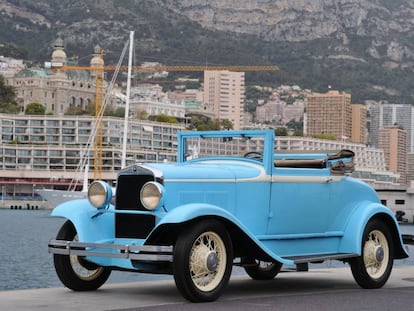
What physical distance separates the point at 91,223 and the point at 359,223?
3522 millimetres

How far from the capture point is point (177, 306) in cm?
1096

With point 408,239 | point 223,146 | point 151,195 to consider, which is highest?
point 223,146

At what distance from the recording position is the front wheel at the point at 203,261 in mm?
11203

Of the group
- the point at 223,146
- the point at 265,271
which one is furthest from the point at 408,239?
the point at 223,146

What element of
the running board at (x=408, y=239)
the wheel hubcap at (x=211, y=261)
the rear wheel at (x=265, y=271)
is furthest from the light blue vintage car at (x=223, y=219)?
the running board at (x=408, y=239)

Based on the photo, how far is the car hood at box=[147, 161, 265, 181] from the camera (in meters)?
11.9

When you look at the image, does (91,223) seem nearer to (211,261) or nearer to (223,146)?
(211,261)

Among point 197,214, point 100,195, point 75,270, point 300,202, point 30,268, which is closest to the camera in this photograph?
point 197,214

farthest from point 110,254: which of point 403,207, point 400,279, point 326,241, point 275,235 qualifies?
point 403,207

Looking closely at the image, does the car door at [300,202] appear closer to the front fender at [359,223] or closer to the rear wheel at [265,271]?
the front fender at [359,223]

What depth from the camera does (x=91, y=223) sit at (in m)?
12.2

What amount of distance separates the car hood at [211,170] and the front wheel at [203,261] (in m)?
0.69

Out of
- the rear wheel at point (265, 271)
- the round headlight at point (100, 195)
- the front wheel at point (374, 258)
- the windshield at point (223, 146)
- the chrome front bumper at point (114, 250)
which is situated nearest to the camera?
the chrome front bumper at point (114, 250)

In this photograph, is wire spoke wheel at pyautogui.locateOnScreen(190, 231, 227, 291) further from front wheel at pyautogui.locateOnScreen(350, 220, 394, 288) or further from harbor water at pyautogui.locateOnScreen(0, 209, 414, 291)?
harbor water at pyautogui.locateOnScreen(0, 209, 414, 291)
